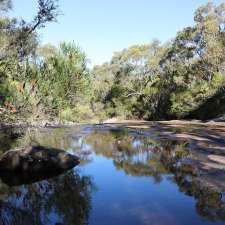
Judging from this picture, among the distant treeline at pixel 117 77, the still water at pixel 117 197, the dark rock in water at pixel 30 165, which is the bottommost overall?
the still water at pixel 117 197

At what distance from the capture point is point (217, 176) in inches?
551

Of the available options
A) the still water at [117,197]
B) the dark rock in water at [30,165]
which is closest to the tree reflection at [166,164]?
the still water at [117,197]

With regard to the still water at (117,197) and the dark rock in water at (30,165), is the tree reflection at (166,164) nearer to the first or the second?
the still water at (117,197)

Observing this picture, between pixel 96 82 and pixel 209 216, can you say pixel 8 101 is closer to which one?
pixel 209 216

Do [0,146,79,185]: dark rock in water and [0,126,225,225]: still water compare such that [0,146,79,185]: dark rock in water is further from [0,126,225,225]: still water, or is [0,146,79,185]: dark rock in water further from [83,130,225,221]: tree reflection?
[83,130,225,221]: tree reflection

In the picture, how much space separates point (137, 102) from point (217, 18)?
63.9 feet

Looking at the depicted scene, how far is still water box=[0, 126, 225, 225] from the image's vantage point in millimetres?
9891

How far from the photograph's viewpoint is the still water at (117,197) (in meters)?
9.89

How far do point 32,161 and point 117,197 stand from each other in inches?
185

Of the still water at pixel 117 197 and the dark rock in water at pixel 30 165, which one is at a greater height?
the dark rock in water at pixel 30 165

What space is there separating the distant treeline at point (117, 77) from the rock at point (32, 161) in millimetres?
1787

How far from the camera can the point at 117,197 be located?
12172mm

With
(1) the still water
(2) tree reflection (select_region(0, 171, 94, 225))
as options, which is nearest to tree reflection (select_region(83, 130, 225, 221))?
(1) the still water

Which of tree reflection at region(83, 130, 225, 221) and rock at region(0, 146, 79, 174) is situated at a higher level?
rock at region(0, 146, 79, 174)
